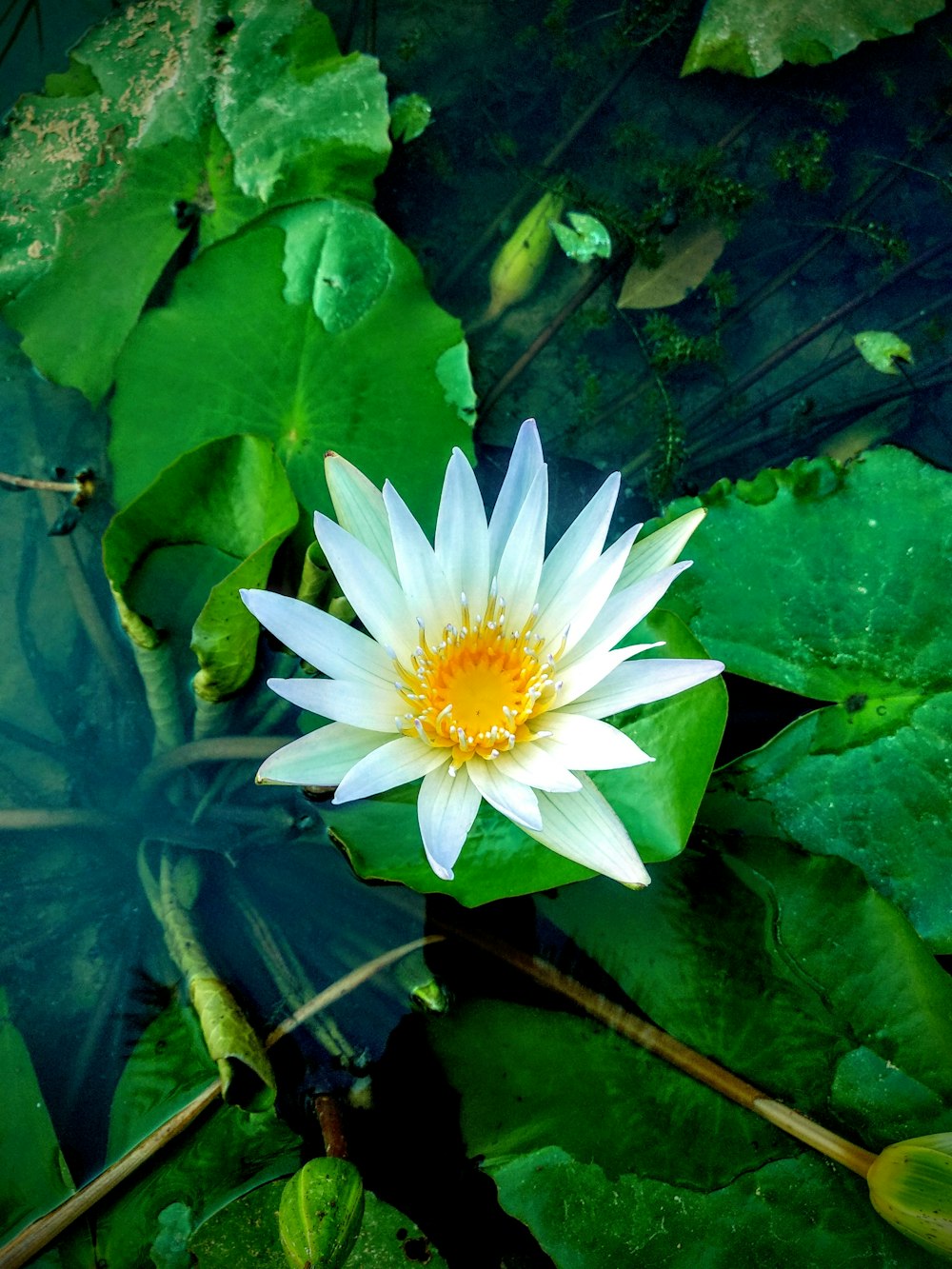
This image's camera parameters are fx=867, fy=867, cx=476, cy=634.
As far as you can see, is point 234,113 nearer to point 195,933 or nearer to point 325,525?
point 325,525

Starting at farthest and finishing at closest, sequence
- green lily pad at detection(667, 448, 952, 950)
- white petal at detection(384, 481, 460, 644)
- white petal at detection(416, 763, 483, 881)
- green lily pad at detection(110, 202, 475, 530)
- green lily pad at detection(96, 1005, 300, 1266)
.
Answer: green lily pad at detection(110, 202, 475, 530)
green lily pad at detection(667, 448, 952, 950)
green lily pad at detection(96, 1005, 300, 1266)
white petal at detection(384, 481, 460, 644)
white petal at detection(416, 763, 483, 881)

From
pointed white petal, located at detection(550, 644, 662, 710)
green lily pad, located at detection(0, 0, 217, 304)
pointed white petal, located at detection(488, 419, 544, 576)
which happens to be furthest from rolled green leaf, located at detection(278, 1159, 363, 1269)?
green lily pad, located at detection(0, 0, 217, 304)

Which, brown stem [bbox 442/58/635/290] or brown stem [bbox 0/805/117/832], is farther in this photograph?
brown stem [bbox 442/58/635/290]

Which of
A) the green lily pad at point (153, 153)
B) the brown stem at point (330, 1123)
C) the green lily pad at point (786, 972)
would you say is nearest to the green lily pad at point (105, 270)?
the green lily pad at point (153, 153)

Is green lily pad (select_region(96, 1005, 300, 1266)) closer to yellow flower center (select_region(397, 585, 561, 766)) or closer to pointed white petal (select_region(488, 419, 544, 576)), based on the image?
yellow flower center (select_region(397, 585, 561, 766))

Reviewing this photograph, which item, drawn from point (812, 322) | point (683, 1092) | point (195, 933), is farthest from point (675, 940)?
point (812, 322)

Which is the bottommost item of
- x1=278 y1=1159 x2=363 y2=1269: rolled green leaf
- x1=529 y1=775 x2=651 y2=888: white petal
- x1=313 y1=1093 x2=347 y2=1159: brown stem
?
x1=313 y1=1093 x2=347 y2=1159: brown stem

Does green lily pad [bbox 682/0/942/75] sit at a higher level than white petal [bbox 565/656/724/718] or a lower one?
higher

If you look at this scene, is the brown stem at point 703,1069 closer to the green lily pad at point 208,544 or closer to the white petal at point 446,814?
the white petal at point 446,814
